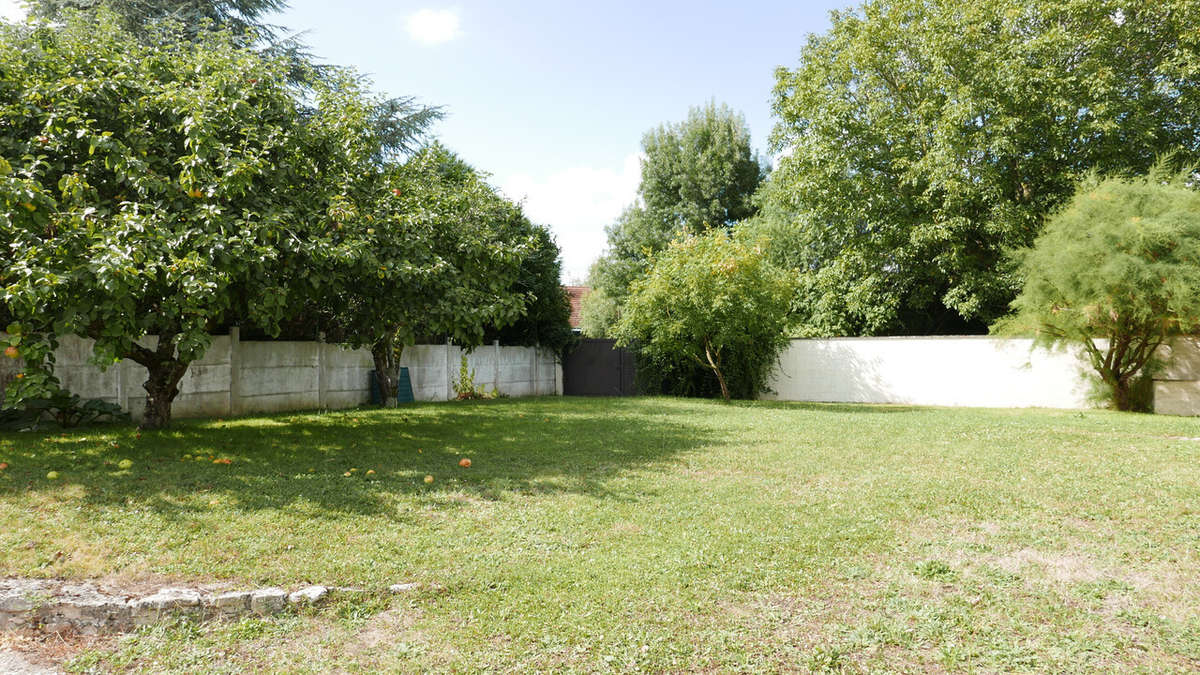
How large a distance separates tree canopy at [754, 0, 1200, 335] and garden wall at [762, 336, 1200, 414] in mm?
1685

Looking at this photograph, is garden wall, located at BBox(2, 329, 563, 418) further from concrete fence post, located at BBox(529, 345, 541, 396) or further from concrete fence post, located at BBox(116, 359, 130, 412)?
concrete fence post, located at BBox(529, 345, 541, 396)

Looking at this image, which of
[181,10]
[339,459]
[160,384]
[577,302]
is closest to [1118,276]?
[339,459]

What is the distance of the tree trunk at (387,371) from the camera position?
524 inches

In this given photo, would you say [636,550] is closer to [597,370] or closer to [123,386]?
[123,386]

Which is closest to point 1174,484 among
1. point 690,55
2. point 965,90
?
point 690,55

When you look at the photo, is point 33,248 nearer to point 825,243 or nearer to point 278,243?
point 278,243

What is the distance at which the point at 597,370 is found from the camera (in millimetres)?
19000

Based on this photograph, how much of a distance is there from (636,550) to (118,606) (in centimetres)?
258

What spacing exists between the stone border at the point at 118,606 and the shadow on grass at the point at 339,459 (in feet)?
4.21

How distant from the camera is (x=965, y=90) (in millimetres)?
15797

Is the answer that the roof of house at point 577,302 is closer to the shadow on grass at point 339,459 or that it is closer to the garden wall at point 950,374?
the garden wall at point 950,374

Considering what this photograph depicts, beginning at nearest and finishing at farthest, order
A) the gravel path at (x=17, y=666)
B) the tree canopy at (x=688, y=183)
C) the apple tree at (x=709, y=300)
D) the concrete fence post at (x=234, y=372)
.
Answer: the gravel path at (x=17, y=666), the concrete fence post at (x=234, y=372), the apple tree at (x=709, y=300), the tree canopy at (x=688, y=183)

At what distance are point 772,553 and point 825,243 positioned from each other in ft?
61.8

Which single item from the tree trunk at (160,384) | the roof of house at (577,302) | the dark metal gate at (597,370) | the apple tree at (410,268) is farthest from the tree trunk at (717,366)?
the roof of house at (577,302)
